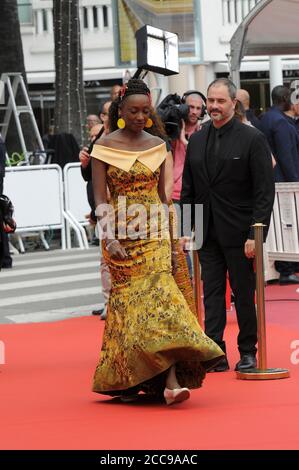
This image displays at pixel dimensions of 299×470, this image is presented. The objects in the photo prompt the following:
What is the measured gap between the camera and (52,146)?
21.7 meters

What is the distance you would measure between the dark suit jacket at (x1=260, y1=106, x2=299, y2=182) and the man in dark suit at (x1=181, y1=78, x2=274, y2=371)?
17.0ft

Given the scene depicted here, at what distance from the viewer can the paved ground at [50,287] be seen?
1311 centimetres

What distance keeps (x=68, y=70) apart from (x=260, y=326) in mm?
16533

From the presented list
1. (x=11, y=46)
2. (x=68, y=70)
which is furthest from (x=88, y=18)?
(x=11, y=46)

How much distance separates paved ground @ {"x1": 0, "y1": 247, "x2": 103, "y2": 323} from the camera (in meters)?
13.1

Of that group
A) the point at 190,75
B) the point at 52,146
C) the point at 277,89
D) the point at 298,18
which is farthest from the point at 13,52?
the point at 190,75

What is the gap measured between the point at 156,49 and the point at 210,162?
269cm

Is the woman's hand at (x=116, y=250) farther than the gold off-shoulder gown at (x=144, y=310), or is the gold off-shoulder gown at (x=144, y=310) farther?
the woman's hand at (x=116, y=250)

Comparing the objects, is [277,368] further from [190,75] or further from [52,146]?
[190,75]

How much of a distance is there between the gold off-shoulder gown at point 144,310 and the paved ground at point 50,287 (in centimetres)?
489

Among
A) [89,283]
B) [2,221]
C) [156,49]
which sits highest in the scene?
[156,49]
